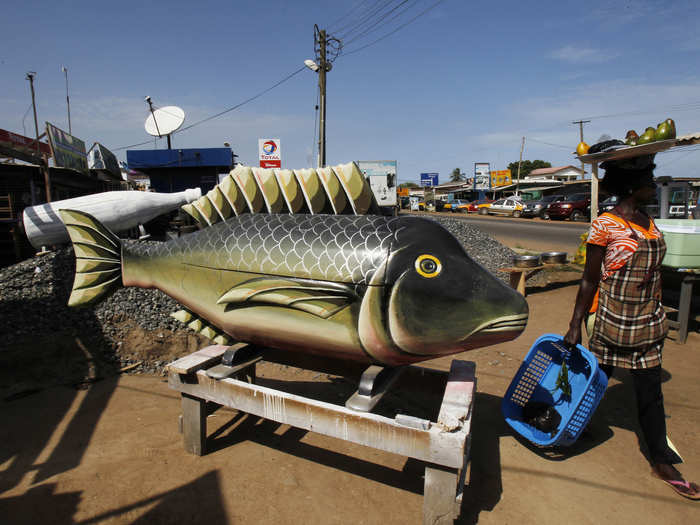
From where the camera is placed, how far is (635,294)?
216 cm

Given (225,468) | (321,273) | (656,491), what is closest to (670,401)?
(656,491)

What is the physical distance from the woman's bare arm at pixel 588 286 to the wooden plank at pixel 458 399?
0.62 metres

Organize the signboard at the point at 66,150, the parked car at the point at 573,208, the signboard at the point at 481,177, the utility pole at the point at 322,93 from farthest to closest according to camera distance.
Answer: the signboard at the point at 481,177, the parked car at the point at 573,208, the utility pole at the point at 322,93, the signboard at the point at 66,150

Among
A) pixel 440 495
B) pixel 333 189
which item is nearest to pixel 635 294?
pixel 440 495

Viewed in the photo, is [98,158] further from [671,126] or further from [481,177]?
[481,177]

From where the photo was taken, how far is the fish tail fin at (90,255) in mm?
2391

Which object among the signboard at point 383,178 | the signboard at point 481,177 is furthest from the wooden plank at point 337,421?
the signboard at point 481,177

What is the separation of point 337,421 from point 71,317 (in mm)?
3768

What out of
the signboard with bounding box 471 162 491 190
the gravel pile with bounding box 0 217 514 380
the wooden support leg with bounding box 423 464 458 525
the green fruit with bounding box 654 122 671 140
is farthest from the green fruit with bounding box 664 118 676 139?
the signboard with bounding box 471 162 491 190

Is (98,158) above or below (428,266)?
above

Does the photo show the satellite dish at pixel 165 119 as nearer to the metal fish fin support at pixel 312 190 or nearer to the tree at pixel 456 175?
the metal fish fin support at pixel 312 190

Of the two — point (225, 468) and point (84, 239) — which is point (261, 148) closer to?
point (84, 239)

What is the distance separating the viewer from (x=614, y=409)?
122 inches

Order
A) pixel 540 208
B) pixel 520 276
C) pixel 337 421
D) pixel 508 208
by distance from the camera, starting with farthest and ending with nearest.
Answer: pixel 508 208
pixel 540 208
pixel 520 276
pixel 337 421
